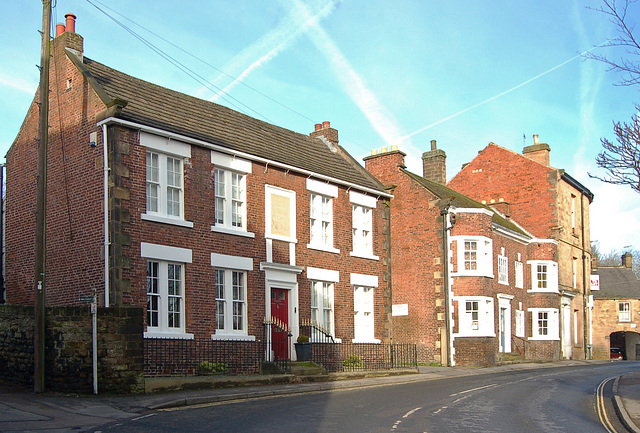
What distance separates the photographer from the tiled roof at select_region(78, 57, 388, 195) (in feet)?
69.1

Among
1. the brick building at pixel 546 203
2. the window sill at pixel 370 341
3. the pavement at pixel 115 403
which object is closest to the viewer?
the pavement at pixel 115 403

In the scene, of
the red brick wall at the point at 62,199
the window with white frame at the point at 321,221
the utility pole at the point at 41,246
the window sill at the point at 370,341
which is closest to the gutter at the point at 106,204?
the red brick wall at the point at 62,199

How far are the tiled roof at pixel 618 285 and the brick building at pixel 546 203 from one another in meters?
11.8

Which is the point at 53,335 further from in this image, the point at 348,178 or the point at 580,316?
the point at 580,316

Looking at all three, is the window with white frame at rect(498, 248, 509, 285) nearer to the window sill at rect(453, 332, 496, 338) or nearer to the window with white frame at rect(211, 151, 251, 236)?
the window sill at rect(453, 332, 496, 338)

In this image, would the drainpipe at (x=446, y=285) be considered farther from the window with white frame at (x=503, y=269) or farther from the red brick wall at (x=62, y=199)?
the red brick wall at (x=62, y=199)

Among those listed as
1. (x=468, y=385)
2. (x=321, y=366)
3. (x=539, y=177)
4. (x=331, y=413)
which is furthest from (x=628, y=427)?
(x=539, y=177)

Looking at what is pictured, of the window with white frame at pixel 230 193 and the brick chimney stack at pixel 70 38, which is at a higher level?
the brick chimney stack at pixel 70 38

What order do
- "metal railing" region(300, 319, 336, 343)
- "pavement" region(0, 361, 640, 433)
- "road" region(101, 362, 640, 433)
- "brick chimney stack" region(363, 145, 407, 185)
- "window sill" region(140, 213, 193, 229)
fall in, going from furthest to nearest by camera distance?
"brick chimney stack" region(363, 145, 407, 185)
"metal railing" region(300, 319, 336, 343)
"window sill" region(140, 213, 193, 229)
"pavement" region(0, 361, 640, 433)
"road" region(101, 362, 640, 433)

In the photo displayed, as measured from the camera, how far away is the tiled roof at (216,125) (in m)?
21.1

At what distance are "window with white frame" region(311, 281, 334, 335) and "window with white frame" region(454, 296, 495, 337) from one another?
876cm

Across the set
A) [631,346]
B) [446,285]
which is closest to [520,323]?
[446,285]

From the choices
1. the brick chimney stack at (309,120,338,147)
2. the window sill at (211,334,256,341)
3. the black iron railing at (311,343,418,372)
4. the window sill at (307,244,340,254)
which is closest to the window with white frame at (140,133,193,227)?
the window sill at (211,334,256,341)

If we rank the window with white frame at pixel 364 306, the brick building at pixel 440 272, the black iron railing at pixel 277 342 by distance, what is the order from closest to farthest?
1. the black iron railing at pixel 277 342
2. the window with white frame at pixel 364 306
3. the brick building at pixel 440 272
